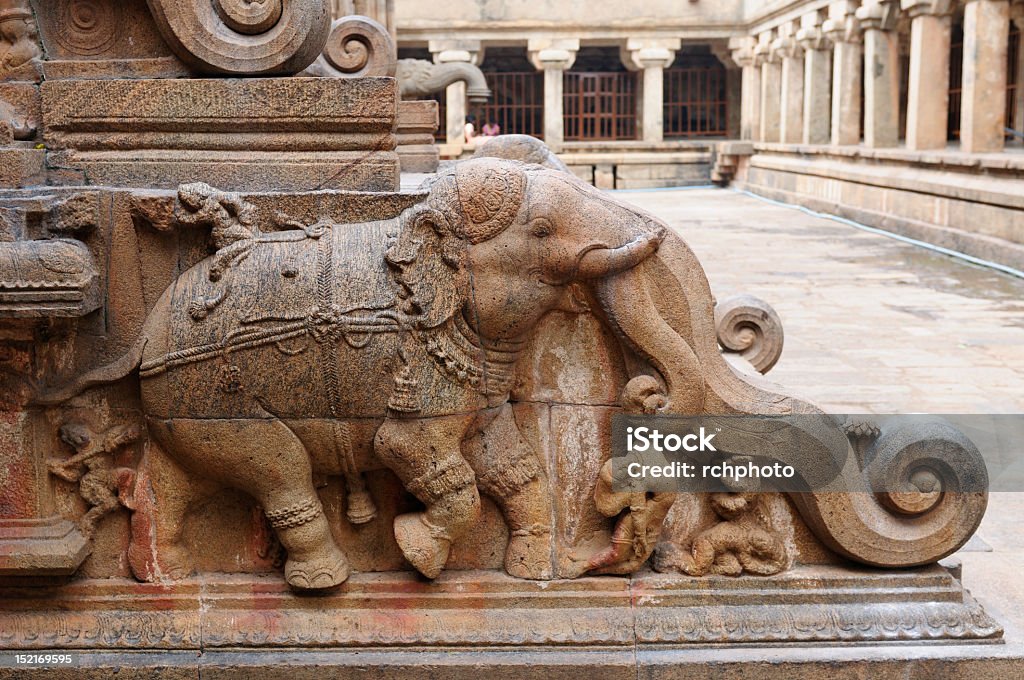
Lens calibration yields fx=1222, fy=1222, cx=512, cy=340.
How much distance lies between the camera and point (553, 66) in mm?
26328

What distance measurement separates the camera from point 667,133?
3008 centimetres

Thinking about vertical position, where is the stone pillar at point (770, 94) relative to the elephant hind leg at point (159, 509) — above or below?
above

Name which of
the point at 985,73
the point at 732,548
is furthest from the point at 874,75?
the point at 732,548

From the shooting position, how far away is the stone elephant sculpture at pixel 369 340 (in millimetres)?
2828

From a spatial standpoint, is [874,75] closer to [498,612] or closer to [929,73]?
[929,73]

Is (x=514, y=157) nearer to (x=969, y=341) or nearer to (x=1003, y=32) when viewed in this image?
(x=969, y=341)

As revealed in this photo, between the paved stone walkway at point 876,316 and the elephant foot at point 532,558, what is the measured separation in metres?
1.51

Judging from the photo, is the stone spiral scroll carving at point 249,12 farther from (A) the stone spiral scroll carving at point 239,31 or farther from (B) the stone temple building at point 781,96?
(B) the stone temple building at point 781,96

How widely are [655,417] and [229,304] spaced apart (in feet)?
3.45

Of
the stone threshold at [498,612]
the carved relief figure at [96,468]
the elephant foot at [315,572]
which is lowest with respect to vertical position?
the stone threshold at [498,612]

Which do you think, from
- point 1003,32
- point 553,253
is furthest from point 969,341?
point 1003,32

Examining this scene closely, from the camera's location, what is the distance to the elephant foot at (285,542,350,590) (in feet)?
9.74

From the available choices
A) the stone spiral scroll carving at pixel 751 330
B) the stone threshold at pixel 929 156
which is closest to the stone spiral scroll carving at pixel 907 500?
the stone spiral scroll carving at pixel 751 330

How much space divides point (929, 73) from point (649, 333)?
14261 millimetres
